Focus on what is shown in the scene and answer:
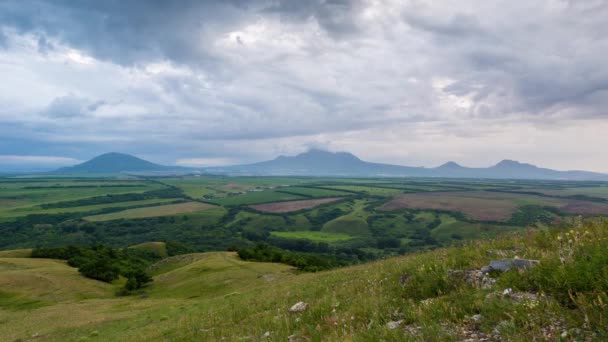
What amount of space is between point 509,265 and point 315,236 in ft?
Result: 553

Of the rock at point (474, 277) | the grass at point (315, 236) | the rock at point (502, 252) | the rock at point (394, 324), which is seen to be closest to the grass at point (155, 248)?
the grass at point (315, 236)

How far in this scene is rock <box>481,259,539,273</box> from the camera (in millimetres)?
7703

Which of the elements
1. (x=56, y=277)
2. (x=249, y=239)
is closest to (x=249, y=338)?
(x=56, y=277)

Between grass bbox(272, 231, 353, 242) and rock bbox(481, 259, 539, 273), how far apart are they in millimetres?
157703

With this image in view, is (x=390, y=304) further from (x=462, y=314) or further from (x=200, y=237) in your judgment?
(x=200, y=237)

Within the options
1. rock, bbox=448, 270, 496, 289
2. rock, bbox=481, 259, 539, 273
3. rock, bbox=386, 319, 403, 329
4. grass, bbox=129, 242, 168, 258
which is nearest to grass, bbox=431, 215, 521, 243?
grass, bbox=129, 242, 168, 258

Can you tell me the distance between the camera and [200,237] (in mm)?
169000

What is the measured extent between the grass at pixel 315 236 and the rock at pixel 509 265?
158m

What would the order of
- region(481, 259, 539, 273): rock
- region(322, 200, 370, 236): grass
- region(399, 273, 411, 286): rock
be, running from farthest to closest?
region(322, 200, 370, 236): grass → region(399, 273, 411, 286): rock → region(481, 259, 539, 273): rock

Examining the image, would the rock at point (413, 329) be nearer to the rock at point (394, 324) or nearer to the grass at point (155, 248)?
the rock at point (394, 324)

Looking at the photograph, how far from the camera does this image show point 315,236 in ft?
569

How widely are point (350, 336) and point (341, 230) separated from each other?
18701 cm

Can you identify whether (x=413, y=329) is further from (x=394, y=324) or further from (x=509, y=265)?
(x=509, y=265)

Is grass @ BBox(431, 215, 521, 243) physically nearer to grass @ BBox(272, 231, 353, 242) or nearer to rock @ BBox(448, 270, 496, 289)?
grass @ BBox(272, 231, 353, 242)
